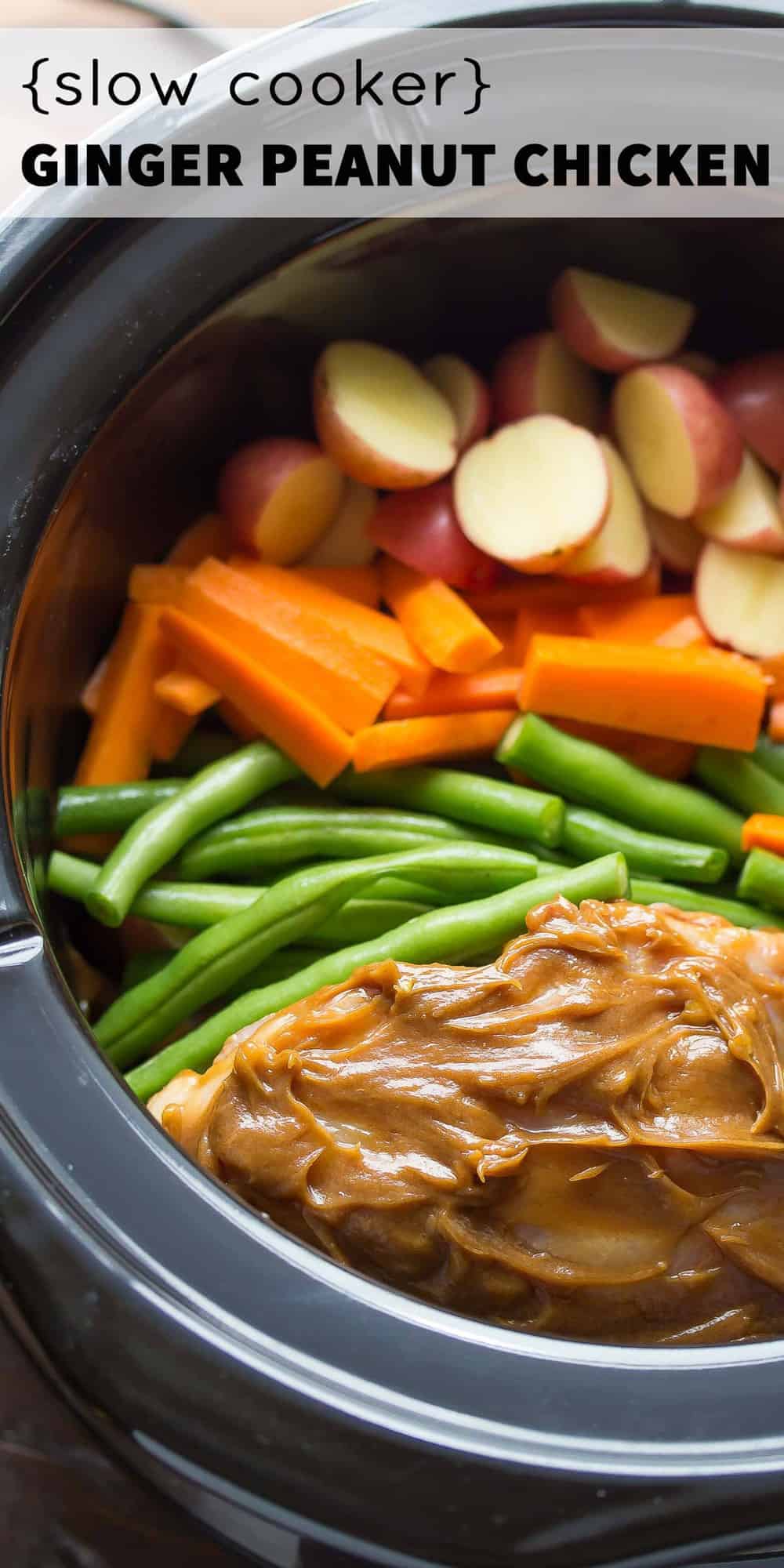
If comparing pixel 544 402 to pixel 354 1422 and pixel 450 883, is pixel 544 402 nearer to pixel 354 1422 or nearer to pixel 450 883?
pixel 450 883

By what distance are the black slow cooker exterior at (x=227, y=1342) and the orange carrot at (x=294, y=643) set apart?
0.36 metres

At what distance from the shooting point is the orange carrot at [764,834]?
6.42 feet

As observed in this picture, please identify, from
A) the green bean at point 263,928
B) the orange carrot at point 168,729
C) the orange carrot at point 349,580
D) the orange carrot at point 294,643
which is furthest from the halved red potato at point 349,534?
the green bean at point 263,928

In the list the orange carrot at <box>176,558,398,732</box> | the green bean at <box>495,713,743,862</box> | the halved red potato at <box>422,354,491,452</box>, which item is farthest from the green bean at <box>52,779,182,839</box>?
the halved red potato at <box>422,354,491,452</box>

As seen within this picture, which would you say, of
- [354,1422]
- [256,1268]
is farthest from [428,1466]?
[256,1268]

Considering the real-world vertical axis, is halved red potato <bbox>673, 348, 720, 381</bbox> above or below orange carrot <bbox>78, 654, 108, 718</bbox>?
above

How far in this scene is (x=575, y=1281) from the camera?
1425 mm

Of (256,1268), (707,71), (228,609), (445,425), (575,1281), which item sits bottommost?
(575,1281)

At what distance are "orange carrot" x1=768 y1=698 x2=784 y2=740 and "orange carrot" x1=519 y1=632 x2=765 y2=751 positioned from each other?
44 mm

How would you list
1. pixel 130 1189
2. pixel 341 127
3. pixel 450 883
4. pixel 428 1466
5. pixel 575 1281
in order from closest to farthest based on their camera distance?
pixel 428 1466
pixel 130 1189
pixel 575 1281
pixel 341 127
pixel 450 883

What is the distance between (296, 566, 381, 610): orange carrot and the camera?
2.11m

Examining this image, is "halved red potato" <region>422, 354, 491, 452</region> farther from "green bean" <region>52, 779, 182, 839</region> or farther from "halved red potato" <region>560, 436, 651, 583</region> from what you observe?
"green bean" <region>52, 779, 182, 839</region>

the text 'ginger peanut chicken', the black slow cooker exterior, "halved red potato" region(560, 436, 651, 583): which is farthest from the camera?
"halved red potato" region(560, 436, 651, 583)

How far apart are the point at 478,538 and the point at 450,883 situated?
1.90 feet
